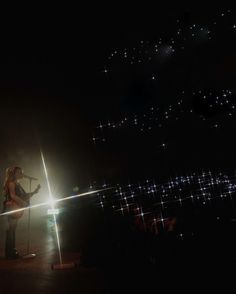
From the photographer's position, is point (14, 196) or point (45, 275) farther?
point (14, 196)

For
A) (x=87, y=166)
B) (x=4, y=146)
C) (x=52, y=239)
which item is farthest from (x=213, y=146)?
(x=4, y=146)

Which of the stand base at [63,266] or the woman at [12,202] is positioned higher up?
the woman at [12,202]

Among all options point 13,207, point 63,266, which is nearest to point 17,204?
Result: point 13,207

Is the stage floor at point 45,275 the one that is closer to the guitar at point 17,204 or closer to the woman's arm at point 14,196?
the guitar at point 17,204

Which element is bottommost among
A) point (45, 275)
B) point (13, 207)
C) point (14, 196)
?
point (45, 275)

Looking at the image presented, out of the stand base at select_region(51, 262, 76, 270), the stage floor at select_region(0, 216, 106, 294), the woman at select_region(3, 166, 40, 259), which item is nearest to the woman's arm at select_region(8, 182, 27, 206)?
the woman at select_region(3, 166, 40, 259)

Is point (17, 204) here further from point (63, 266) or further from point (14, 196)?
point (63, 266)

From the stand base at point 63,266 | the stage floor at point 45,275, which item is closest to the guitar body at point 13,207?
the stage floor at point 45,275

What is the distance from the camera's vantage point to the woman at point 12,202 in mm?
7539

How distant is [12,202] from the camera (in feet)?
25.6

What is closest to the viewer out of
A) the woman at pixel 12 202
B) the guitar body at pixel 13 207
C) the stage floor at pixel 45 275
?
the stage floor at pixel 45 275

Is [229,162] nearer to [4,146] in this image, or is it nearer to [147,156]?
[147,156]

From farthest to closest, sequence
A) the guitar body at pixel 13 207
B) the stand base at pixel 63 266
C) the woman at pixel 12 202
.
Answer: the guitar body at pixel 13 207 < the woman at pixel 12 202 < the stand base at pixel 63 266

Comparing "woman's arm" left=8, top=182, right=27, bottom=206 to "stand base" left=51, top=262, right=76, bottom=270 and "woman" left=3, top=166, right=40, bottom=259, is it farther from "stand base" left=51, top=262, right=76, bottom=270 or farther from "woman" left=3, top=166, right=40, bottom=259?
"stand base" left=51, top=262, right=76, bottom=270
